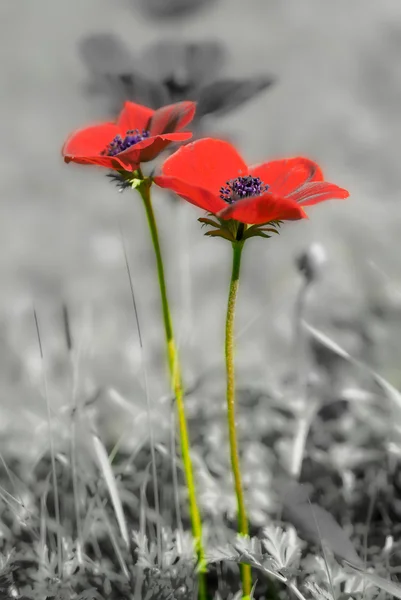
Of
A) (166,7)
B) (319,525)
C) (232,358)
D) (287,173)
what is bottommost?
(319,525)

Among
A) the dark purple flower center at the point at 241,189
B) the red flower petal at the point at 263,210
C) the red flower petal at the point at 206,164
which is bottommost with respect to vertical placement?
the red flower petal at the point at 263,210

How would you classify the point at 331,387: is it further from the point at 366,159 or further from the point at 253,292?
the point at 366,159

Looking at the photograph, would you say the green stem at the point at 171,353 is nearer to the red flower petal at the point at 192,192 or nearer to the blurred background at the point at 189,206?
the red flower petal at the point at 192,192

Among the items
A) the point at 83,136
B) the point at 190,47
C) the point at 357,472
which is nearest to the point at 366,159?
the point at 190,47

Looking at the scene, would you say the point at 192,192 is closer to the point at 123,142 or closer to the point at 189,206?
the point at 123,142

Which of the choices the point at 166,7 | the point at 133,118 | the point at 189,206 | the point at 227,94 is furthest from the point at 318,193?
the point at 166,7

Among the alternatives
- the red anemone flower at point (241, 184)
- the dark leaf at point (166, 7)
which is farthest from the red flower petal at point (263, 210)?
the dark leaf at point (166, 7)
